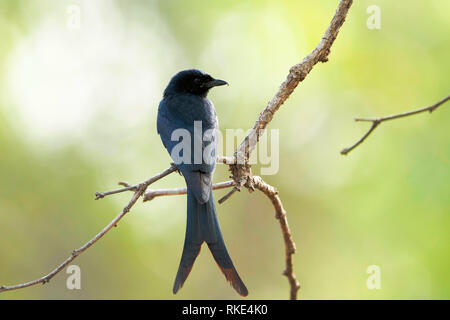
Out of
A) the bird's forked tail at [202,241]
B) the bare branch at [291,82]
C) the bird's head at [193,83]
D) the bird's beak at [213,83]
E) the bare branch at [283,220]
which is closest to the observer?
the bird's forked tail at [202,241]

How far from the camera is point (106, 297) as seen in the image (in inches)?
310

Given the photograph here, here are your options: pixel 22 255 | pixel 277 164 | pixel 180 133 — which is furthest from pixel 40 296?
pixel 180 133

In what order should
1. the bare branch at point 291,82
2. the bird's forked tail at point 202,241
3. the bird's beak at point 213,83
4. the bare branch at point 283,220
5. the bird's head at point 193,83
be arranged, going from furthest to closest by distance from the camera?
the bird's head at point 193,83 < the bird's beak at point 213,83 < the bare branch at point 283,220 < the bare branch at point 291,82 < the bird's forked tail at point 202,241

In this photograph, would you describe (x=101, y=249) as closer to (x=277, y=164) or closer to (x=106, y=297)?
(x=106, y=297)

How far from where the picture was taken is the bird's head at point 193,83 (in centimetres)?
486

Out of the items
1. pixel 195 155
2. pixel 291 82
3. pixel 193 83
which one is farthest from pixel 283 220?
pixel 193 83

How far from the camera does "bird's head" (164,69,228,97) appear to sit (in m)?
4.86

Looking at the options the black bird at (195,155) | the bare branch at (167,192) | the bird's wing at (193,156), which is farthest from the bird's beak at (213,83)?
the bare branch at (167,192)

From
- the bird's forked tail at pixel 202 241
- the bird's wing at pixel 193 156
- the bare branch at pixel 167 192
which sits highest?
the bird's wing at pixel 193 156

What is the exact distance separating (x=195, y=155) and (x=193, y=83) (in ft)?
4.28

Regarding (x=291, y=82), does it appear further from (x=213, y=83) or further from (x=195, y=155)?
(x=213, y=83)

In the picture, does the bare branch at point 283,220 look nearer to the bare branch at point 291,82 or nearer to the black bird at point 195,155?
the bare branch at point 291,82

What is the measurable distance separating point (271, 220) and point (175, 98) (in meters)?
4.28

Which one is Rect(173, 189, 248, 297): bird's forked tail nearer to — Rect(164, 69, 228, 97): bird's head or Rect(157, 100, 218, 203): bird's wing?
Rect(157, 100, 218, 203): bird's wing
